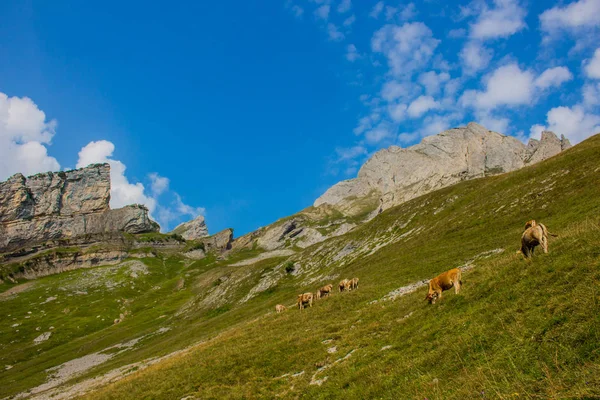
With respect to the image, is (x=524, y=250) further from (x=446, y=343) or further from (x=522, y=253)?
(x=446, y=343)

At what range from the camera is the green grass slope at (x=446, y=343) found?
856 centimetres

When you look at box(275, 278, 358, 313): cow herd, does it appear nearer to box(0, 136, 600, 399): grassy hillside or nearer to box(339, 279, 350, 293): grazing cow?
box(339, 279, 350, 293): grazing cow

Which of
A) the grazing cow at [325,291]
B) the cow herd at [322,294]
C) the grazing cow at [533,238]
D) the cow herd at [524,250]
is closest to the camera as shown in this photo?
the grazing cow at [533,238]

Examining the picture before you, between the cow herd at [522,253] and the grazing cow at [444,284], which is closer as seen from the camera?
the cow herd at [522,253]

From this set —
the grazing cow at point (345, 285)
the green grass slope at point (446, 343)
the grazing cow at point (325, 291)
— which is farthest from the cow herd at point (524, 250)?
the grazing cow at point (325, 291)

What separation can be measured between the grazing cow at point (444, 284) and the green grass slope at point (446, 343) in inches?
30.6

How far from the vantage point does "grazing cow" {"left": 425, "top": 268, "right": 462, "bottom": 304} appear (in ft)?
60.8

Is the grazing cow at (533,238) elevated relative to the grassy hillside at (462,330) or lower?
elevated

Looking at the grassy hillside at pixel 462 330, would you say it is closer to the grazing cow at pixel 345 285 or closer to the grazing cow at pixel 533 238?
the grazing cow at pixel 533 238

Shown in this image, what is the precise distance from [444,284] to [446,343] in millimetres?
7273

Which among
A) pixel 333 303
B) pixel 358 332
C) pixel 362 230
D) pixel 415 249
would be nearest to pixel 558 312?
pixel 358 332

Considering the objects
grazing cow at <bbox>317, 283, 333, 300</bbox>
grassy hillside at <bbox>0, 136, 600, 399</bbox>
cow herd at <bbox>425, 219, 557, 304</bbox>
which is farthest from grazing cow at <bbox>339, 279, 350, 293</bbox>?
cow herd at <bbox>425, 219, 557, 304</bbox>

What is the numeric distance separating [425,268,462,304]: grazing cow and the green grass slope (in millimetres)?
778

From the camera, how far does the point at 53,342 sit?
114 meters
